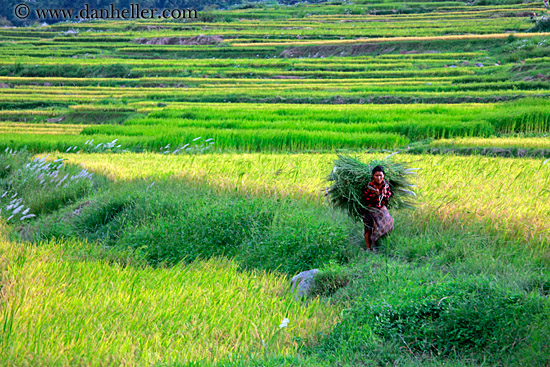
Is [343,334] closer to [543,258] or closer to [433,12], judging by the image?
[543,258]

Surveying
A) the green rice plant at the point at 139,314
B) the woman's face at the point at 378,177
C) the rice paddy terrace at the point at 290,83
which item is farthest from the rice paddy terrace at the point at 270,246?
the woman's face at the point at 378,177

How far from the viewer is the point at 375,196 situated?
510 cm

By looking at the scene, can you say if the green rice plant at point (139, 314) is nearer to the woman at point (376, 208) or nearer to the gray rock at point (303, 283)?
the gray rock at point (303, 283)

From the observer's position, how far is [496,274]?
421cm

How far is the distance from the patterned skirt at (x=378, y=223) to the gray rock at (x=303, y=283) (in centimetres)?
87

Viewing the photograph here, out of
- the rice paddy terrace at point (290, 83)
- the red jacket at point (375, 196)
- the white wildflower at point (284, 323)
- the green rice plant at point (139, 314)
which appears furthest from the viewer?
the rice paddy terrace at point (290, 83)

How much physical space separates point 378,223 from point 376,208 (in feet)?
0.52

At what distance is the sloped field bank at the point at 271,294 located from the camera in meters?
3.21

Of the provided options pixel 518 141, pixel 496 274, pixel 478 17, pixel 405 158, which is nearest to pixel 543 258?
pixel 496 274

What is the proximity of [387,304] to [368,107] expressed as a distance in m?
14.4

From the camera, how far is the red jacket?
200 inches

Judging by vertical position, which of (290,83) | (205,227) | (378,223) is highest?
(378,223)

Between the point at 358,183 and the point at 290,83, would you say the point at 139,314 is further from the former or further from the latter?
the point at 290,83

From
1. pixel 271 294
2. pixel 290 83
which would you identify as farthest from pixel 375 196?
pixel 290 83
